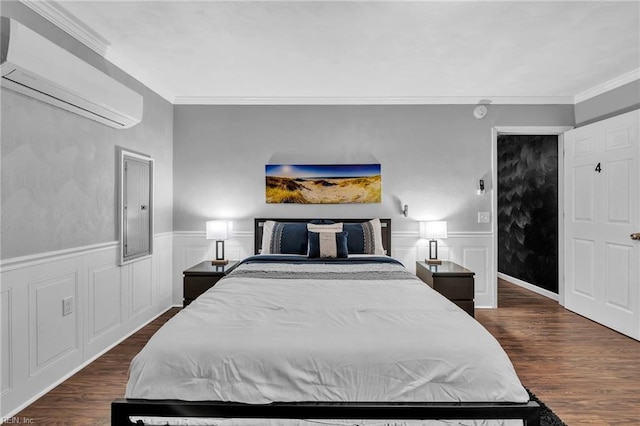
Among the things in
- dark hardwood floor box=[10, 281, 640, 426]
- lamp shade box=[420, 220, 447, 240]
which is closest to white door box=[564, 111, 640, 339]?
dark hardwood floor box=[10, 281, 640, 426]

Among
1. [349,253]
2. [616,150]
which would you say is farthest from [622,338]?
[349,253]

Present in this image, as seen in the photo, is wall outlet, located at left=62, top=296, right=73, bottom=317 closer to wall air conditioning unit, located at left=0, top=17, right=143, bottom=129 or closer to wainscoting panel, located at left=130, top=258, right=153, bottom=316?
wainscoting panel, located at left=130, top=258, right=153, bottom=316

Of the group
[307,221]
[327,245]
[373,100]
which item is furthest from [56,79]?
[373,100]

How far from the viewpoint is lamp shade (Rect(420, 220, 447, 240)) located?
4223 millimetres

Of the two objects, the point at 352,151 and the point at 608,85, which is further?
the point at 352,151

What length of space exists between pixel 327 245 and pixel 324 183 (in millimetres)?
1048

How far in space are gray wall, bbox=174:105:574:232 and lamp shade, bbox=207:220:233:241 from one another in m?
0.37

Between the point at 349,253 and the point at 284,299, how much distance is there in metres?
1.86

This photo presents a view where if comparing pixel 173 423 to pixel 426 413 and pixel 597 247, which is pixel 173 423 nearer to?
pixel 426 413

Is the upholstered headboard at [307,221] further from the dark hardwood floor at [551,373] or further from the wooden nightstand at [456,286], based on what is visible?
the dark hardwood floor at [551,373]

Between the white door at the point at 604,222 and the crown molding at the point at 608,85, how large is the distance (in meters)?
0.43

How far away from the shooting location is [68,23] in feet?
8.64

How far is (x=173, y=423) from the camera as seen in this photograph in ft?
5.44

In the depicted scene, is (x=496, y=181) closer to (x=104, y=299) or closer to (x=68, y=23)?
(x=104, y=299)
